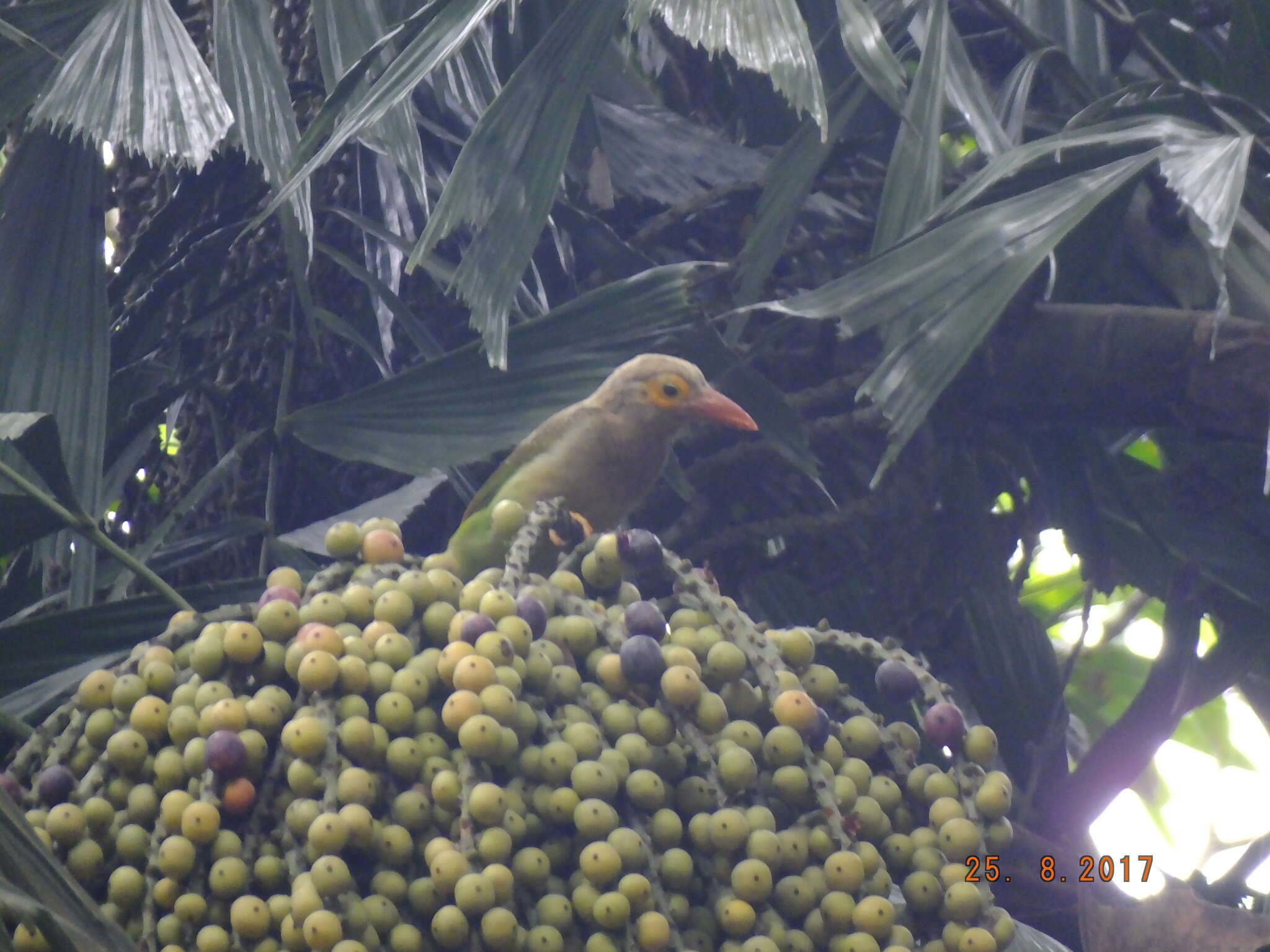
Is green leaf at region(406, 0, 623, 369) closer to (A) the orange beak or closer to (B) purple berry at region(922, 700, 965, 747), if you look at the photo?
(A) the orange beak

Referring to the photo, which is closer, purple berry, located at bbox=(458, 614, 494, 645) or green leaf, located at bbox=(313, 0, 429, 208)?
purple berry, located at bbox=(458, 614, 494, 645)

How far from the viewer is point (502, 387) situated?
6.31ft

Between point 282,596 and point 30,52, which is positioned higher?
point 30,52

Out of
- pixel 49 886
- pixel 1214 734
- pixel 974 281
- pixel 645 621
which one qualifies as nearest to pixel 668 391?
pixel 974 281

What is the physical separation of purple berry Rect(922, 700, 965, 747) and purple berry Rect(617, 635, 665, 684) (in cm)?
30

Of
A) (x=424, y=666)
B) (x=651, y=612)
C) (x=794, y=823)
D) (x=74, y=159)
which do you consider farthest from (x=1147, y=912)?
(x=74, y=159)

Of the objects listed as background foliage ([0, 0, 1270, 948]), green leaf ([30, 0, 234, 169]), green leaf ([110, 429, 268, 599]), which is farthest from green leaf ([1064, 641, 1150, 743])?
green leaf ([30, 0, 234, 169])

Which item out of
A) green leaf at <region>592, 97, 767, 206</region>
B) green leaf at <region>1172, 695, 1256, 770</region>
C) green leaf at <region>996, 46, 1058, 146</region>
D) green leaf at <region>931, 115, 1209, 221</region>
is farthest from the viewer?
green leaf at <region>1172, 695, 1256, 770</region>

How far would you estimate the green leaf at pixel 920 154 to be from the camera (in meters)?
1.98

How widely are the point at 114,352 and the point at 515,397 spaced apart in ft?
2.50

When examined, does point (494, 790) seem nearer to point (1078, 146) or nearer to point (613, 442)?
point (613, 442)

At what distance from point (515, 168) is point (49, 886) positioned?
104 centimetres

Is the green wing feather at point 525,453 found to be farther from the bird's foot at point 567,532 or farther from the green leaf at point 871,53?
the green leaf at point 871,53

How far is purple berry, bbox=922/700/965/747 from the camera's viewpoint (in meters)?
1.36
